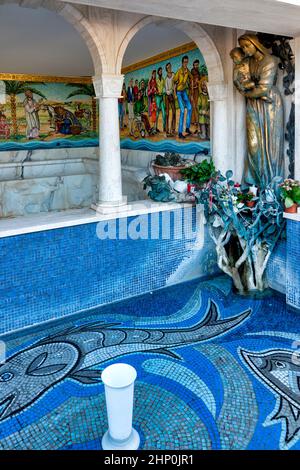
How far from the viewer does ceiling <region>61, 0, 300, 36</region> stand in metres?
3.27

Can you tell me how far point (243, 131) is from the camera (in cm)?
514

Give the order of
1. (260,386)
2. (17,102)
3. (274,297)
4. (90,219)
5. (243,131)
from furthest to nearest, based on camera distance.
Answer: (17,102) → (243,131) → (274,297) → (90,219) → (260,386)

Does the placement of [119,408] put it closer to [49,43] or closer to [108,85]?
[108,85]

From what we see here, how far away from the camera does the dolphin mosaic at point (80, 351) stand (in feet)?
10.5

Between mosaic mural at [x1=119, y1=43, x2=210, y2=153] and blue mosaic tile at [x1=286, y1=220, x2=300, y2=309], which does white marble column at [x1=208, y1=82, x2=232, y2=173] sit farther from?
blue mosaic tile at [x1=286, y1=220, x2=300, y2=309]

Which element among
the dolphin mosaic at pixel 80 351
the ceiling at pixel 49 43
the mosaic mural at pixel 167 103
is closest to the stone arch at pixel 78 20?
the ceiling at pixel 49 43

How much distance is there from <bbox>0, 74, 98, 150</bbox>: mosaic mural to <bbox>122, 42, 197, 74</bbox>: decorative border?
173 cm

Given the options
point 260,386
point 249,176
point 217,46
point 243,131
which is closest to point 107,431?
point 260,386

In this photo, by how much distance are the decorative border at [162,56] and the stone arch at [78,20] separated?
2.38 m

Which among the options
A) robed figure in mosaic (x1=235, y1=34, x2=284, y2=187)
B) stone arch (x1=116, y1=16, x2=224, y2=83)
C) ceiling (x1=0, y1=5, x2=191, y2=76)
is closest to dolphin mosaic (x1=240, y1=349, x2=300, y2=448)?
robed figure in mosaic (x1=235, y1=34, x2=284, y2=187)

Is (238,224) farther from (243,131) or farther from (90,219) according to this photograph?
(90,219)

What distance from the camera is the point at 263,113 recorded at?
15.2 feet

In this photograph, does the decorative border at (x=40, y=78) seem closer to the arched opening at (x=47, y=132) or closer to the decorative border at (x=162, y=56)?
the arched opening at (x=47, y=132)
